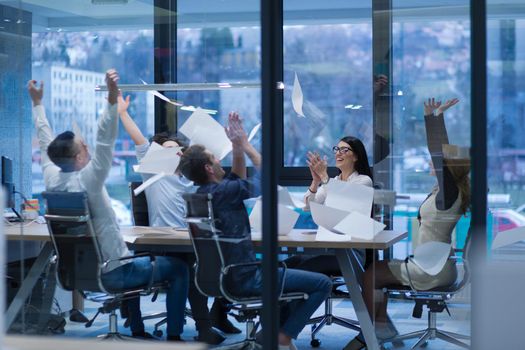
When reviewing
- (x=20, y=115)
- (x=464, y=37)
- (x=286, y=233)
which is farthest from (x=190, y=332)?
(x=464, y=37)

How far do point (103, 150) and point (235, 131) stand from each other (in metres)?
0.73

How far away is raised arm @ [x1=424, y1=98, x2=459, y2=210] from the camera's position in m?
4.78

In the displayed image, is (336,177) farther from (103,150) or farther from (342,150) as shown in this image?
(103,150)

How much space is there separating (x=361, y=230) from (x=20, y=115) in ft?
6.78

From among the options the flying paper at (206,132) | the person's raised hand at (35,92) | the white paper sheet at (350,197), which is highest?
the person's raised hand at (35,92)

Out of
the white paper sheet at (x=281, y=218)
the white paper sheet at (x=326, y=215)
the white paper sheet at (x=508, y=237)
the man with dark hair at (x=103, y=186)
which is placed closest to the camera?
the white paper sheet at (x=508, y=237)

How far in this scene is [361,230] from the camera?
5.10 metres

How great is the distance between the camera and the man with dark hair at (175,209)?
4.88m

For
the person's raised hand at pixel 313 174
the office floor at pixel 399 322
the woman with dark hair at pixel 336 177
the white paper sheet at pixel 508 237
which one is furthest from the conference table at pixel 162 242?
the person's raised hand at pixel 313 174

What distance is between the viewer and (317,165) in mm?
6324

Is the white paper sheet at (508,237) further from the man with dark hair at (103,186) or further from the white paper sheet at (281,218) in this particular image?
the man with dark hair at (103,186)

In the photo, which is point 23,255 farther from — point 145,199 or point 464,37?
point 464,37

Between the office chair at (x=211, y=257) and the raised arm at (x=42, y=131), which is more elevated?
the raised arm at (x=42, y=131)

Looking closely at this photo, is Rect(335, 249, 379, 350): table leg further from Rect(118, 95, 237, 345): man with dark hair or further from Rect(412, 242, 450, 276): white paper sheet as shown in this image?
Rect(118, 95, 237, 345): man with dark hair
